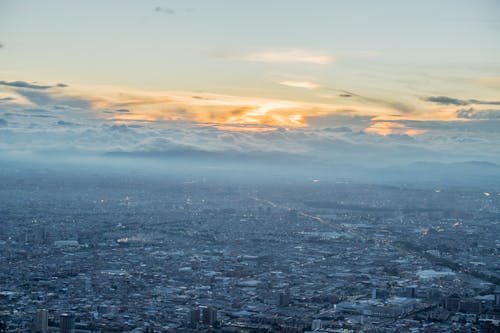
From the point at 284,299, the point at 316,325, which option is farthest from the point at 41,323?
the point at 284,299

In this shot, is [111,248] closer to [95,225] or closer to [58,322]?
[95,225]

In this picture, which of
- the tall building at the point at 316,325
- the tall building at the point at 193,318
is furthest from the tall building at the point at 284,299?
the tall building at the point at 193,318

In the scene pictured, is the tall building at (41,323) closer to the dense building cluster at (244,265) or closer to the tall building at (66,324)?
the dense building cluster at (244,265)

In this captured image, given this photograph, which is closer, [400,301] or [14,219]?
[400,301]

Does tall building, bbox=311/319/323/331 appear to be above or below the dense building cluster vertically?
below

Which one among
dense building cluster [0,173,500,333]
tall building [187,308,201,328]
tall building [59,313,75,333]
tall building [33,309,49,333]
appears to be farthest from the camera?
dense building cluster [0,173,500,333]

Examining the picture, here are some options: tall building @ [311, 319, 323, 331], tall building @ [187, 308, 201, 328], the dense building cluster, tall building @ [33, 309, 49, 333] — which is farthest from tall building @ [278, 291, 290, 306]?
tall building @ [33, 309, 49, 333]

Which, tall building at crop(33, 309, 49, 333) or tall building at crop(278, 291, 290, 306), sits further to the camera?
tall building at crop(278, 291, 290, 306)

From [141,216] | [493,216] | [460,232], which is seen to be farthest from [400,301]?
[493,216]

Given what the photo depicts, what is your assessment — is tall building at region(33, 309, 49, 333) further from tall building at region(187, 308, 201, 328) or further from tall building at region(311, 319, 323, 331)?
tall building at region(311, 319, 323, 331)

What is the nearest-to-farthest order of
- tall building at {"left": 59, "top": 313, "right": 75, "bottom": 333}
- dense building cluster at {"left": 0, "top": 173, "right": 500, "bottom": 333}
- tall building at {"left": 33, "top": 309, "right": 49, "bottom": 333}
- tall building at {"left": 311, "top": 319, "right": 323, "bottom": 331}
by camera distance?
tall building at {"left": 59, "top": 313, "right": 75, "bottom": 333} → tall building at {"left": 33, "top": 309, "right": 49, "bottom": 333} → tall building at {"left": 311, "top": 319, "right": 323, "bottom": 331} → dense building cluster at {"left": 0, "top": 173, "right": 500, "bottom": 333}

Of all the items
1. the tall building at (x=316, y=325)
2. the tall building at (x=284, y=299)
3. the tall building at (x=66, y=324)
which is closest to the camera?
the tall building at (x=66, y=324)
